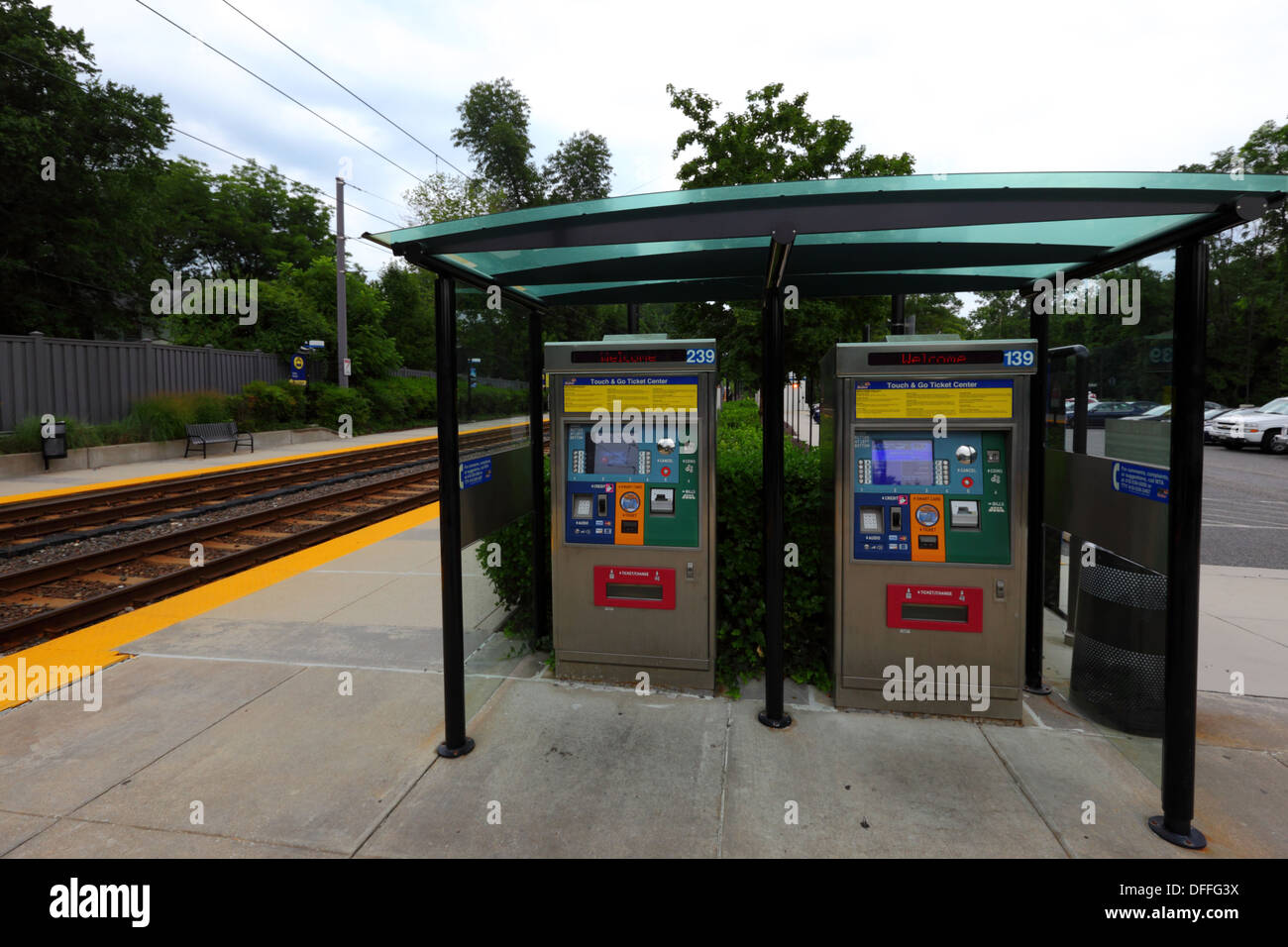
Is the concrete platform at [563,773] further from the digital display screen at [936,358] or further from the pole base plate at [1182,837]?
the digital display screen at [936,358]

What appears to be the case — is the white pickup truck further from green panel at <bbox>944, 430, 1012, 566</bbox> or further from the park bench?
the park bench

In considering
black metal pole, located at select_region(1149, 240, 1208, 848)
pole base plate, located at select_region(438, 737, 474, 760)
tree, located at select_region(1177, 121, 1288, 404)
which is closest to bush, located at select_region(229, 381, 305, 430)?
pole base plate, located at select_region(438, 737, 474, 760)

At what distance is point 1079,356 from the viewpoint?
4.49 m

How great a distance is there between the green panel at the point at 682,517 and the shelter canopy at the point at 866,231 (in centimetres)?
123

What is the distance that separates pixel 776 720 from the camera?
12.4ft

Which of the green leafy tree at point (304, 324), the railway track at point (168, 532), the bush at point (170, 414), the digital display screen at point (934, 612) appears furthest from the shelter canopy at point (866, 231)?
the green leafy tree at point (304, 324)

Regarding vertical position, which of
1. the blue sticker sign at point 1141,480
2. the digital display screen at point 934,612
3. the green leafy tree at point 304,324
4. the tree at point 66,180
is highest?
the tree at point 66,180

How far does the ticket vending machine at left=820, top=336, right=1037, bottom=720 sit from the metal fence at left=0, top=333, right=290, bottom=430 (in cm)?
1937

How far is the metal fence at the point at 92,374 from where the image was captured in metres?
15.8

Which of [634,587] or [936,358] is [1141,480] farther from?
[634,587]

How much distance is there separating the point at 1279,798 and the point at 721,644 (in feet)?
9.14

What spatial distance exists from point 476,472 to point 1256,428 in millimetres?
26578

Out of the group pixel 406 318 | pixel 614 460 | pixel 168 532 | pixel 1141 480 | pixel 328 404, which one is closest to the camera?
pixel 1141 480

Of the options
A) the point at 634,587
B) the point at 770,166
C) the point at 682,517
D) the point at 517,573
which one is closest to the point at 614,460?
the point at 682,517
